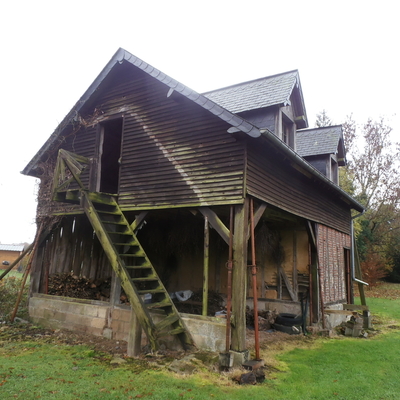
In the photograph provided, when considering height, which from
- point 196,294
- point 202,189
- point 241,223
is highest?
point 202,189

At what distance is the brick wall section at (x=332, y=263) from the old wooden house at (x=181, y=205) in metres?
0.06

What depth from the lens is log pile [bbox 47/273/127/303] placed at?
965cm

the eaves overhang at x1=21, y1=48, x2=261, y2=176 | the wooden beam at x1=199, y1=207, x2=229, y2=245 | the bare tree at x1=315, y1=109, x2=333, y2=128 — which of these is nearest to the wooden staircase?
the wooden beam at x1=199, y1=207, x2=229, y2=245

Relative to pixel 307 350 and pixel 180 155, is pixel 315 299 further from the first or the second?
pixel 180 155

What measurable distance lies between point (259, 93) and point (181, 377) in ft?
23.4

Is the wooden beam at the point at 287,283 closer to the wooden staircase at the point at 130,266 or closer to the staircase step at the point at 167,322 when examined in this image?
the wooden staircase at the point at 130,266

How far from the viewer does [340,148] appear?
541 inches

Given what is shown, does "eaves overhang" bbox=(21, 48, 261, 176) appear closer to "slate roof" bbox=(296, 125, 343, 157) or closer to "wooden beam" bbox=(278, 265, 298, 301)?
"wooden beam" bbox=(278, 265, 298, 301)

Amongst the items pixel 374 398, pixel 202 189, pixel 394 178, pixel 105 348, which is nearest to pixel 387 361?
pixel 374 398

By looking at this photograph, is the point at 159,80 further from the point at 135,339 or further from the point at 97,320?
the point at 97,320

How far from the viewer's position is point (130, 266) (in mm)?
6777

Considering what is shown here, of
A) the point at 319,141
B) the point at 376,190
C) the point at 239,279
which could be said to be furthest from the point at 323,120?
the point at 239,279

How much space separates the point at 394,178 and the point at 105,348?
27385 mm

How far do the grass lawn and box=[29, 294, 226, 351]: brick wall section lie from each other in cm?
58
